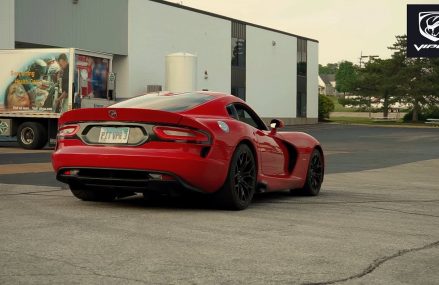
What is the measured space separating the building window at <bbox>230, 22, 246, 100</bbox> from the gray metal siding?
13.5 m

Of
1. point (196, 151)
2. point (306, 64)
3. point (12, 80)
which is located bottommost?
point (196, 151)

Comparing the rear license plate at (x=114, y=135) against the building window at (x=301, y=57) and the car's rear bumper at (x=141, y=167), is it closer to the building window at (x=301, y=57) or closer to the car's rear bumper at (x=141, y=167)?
the car's rear bumper at (x=141, y=167)

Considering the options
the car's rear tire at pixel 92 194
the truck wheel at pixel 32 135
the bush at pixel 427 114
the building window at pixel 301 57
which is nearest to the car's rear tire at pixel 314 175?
the car's rear tire at pixel 92 194

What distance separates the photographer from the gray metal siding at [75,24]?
33.9m

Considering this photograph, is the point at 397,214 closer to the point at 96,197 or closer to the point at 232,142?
the point at 232,142

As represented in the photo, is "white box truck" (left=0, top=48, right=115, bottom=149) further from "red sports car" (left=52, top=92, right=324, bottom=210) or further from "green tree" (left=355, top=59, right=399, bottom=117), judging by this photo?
"green tree" (left=355, top=59, right=399, bottom=117)

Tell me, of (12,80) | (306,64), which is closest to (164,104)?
(12,80)

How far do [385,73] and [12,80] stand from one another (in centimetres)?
6456

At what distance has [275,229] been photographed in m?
6.99

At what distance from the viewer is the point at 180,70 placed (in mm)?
39719

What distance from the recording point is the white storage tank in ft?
130

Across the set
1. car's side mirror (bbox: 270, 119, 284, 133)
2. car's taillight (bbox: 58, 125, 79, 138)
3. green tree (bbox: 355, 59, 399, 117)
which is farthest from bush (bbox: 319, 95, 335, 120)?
car's taillight (bbox: 58, 125, 79, 138)

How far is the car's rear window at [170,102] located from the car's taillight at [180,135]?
0.52m

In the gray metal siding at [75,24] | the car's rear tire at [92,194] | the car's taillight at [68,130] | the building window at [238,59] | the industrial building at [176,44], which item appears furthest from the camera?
the building window at [238,59]
